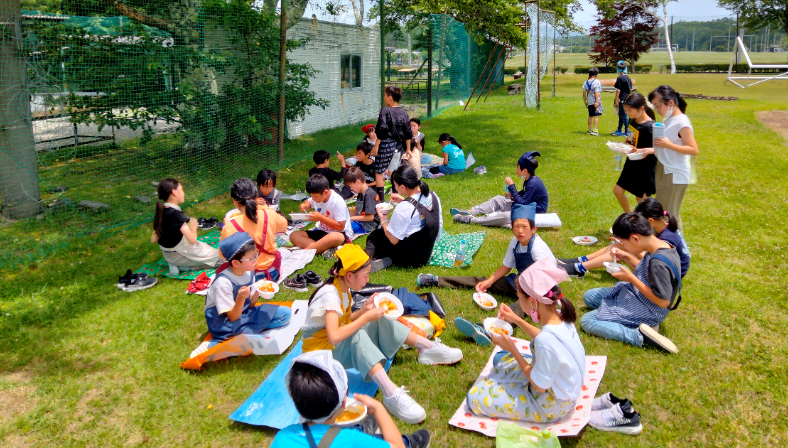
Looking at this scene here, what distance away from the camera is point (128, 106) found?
324 inches

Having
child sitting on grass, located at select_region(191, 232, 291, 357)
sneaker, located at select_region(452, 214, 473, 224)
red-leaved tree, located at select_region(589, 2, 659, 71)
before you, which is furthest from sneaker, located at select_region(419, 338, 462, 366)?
red-leaved tree, located at select_region(589, 2, 659, 71)

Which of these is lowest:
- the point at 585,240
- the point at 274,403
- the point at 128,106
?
the point at 274,403

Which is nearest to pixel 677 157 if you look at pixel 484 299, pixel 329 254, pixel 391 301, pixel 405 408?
pixel 484 299

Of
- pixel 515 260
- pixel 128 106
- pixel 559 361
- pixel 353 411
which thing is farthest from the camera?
pixel 128 106

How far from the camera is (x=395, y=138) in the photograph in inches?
340


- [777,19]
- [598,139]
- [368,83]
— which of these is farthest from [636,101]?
[777,19]

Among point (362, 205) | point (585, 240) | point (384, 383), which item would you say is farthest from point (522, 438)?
point (362, 205)

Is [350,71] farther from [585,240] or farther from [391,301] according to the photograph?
[391,301]

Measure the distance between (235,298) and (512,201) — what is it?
13.3 feet

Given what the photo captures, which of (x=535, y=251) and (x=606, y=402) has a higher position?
(x=535, y=251)

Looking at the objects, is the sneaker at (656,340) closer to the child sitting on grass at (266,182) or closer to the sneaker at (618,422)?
the sneaker at (618,422)

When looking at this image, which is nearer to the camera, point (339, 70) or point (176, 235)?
point (176, 235)

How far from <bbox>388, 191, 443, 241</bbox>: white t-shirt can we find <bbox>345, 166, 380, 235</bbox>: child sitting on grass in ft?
3.56

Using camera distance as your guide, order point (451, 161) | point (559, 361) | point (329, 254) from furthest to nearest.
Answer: point (451, 161)
point (329, 254)
point (559, 361)
